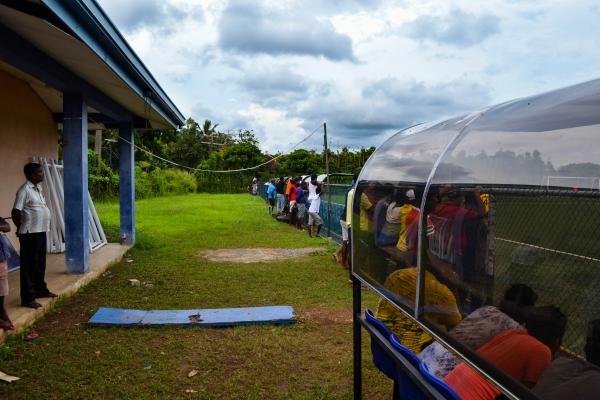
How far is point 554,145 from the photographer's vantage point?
184cm

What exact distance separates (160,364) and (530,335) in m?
3.60

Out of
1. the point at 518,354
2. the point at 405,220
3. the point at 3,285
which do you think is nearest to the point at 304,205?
the point at 3,285

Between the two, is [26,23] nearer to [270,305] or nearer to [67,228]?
[67,228]

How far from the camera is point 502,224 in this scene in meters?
2.03

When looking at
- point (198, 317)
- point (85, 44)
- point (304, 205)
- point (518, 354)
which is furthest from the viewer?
point (304, 205)

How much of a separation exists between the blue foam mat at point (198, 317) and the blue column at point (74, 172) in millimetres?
1760

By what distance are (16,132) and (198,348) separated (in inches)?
241

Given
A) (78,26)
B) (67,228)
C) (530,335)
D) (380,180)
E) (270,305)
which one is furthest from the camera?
(67,228)

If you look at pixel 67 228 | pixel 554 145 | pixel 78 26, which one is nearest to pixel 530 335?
pixel 554 145

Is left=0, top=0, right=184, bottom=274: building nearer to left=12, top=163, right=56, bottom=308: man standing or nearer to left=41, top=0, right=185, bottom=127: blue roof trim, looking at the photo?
left=41, top=0, right=185, bottom=127: blue roof trim

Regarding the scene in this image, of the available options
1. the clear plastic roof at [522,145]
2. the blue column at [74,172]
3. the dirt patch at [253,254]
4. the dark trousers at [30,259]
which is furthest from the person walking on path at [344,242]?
the clear plastic roof at [522,145]

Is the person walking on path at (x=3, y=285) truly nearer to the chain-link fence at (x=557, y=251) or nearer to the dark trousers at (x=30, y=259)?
the dark trousers at (x=30, y=259)

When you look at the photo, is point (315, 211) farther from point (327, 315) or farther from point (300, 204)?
point (327, 315)

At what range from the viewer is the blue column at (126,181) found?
1105 cm
